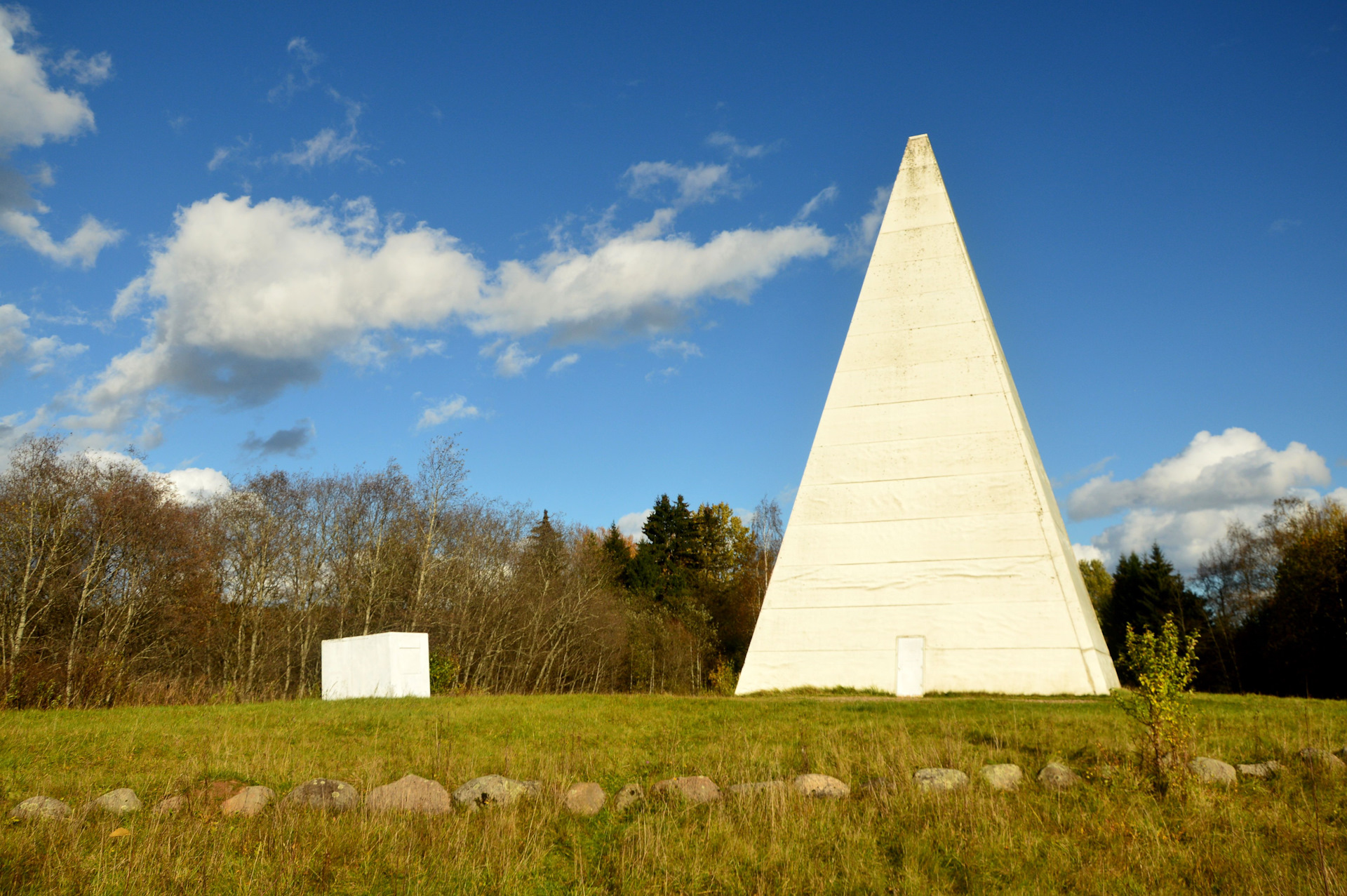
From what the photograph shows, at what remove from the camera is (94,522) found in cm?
2470

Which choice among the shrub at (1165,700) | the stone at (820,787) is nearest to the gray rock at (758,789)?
the stone at (820,787)

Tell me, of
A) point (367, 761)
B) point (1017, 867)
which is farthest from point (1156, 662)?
point (367, 761)

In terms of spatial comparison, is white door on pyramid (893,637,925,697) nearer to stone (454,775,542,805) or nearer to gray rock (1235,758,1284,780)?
gray rock (1235,758,1284,780)

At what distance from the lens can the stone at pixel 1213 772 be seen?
6.56 metres

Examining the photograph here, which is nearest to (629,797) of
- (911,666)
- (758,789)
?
(758,789)

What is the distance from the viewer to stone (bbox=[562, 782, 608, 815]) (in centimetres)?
592

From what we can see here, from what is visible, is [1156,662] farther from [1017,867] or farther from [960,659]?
[960,659]

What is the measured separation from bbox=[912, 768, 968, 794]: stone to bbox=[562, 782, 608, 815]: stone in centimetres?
235

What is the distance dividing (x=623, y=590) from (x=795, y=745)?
36.7 m

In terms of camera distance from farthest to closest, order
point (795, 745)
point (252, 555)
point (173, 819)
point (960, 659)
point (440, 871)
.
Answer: point (252, 555) → point (960, 659) → point (795, 745) → point (173, 819) → point (440, 871)

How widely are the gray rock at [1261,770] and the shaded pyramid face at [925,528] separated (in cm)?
729

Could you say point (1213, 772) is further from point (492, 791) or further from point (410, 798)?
point (410, 798)

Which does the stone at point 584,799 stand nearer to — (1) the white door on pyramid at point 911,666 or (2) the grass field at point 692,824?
(2) the grass field at point 692,824

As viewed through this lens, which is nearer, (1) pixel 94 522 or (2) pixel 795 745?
(2) pixel 795 745
